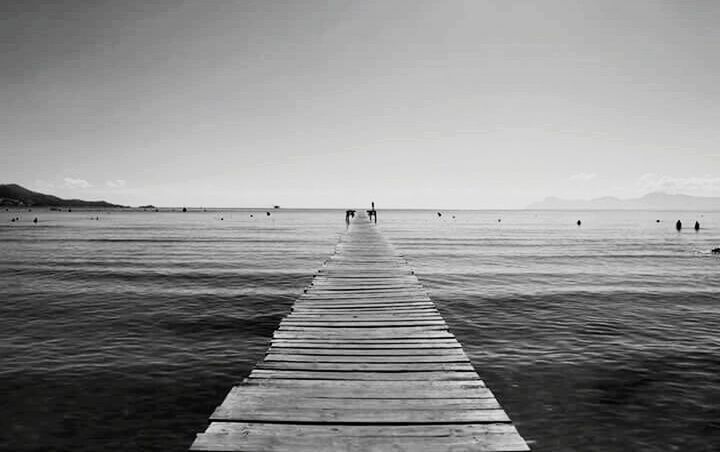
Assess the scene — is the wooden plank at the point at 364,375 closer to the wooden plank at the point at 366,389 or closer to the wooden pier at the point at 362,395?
the wooden pier at the point at 362,395

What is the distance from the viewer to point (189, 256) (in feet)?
95.2

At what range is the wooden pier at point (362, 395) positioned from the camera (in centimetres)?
406

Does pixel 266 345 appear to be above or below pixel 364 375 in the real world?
below

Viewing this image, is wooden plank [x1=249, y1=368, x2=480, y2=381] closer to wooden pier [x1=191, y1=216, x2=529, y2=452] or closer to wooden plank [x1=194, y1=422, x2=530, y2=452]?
wooden pier [x1=191, y1=216, x2=529, y2=452]

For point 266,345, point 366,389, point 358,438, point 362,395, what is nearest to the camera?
point 358,438

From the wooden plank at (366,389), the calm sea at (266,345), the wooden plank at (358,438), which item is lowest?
the calm sea at (266,345)

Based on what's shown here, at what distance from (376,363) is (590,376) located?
5772mm

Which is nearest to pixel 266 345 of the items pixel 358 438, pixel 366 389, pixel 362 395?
pixel 366 389

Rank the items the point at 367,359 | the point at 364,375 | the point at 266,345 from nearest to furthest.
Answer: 1. the point at 364,375
2. the point at 367,359
3. the point at 266,345

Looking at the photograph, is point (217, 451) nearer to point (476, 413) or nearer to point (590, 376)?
point (476, 413)

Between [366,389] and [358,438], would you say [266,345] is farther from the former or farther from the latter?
→ [358,438]

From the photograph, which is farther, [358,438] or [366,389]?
[366,389]

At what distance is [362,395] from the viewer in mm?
5008

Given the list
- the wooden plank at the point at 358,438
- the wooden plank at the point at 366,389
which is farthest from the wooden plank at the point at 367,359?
the wooden plank at the point at 358,438
